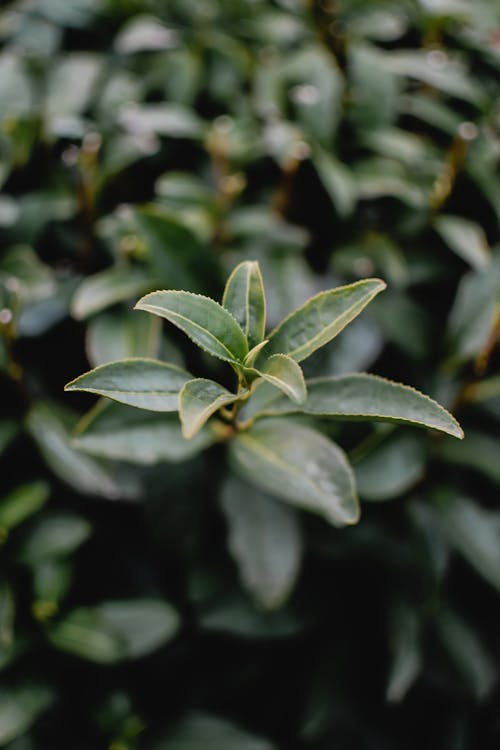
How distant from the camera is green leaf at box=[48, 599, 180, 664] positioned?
1.29 meters

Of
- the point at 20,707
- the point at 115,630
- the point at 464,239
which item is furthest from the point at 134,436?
the point at 464,239

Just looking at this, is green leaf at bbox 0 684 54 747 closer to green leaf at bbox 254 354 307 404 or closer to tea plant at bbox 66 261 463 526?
tea plant at bbox 66 261 463 526

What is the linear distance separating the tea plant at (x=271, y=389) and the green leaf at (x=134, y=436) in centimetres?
2

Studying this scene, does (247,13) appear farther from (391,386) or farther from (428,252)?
(391,386)

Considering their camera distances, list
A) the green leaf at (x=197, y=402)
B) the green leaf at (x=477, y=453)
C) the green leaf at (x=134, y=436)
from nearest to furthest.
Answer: the green leaf at (x=197, y=402) → the green leaf at (x=134, y=436) → the green leaf at (x=477, y=453)

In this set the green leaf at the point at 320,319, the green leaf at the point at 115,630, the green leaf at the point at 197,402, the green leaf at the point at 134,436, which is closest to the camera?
the green leaf at the point at 197,402

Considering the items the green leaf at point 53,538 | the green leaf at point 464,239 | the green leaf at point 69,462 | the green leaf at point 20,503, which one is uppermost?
the green leaf at point 464,239

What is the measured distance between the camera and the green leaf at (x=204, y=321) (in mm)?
875

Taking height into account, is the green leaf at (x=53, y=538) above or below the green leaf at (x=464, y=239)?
below

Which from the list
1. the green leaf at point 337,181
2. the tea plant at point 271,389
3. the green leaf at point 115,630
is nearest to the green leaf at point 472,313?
the green leaf at point 337,181

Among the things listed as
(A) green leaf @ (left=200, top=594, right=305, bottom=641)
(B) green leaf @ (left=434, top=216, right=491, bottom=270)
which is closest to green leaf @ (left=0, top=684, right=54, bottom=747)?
(A) green leaf @ (left=200, top=594, right=305, bottom=641)

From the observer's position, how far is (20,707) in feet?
4.11

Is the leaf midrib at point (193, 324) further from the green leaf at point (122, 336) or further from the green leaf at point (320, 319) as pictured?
the green leaf at point (122, 336)

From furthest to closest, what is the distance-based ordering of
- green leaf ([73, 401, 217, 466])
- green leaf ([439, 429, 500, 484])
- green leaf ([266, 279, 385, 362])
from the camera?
1. green leaf ([439, 429, 500, 484])
2. green leaf ([73, 401, 217, 466])
3. green leaf ([266, 279, 385, 362])
